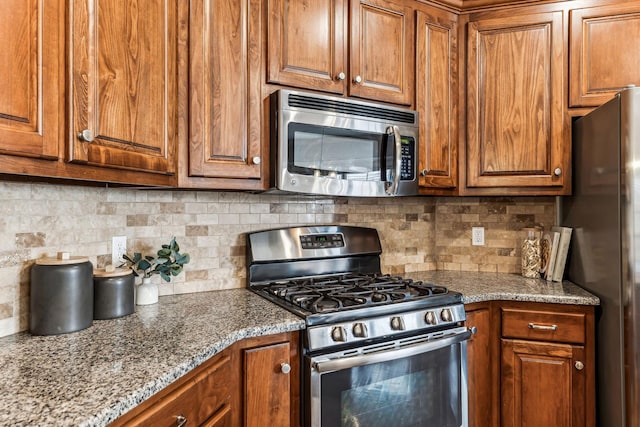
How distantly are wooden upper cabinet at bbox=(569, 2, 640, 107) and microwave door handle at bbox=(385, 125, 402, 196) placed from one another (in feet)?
3.20

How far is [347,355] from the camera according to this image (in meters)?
1.55

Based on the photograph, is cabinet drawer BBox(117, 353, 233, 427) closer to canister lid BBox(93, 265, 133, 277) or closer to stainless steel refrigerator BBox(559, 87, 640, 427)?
canister lid BBox(93, 265, 133, 277)

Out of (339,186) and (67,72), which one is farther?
(339,186)

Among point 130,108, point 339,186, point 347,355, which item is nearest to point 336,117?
point 339,186

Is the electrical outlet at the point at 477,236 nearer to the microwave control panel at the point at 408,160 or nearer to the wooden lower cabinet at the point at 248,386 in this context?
the microwave control panel at the point at 408,160

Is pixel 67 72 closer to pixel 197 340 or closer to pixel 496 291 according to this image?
pixel 197 340

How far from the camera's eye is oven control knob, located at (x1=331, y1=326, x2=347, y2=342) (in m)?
1.53

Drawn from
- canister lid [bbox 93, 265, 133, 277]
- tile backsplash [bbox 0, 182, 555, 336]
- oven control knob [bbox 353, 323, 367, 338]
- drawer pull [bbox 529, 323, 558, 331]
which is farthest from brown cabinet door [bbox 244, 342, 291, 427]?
drawer pull [bbox 529, 323, 558, 331]

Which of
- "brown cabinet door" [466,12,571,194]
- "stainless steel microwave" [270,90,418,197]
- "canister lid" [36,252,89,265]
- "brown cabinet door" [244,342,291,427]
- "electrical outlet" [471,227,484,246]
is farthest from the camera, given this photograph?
"electrical outlet" [471,227,484,246]

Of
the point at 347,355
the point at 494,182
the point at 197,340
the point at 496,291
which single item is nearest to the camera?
the point at 197,340

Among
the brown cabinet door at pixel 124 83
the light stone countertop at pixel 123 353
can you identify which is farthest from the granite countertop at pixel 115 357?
the brown cabinet door at pixel 124 83

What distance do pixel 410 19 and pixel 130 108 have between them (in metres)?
1.52

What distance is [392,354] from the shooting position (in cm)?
163

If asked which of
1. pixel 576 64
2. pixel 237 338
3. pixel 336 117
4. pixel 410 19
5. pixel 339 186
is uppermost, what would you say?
pixel 410 19
